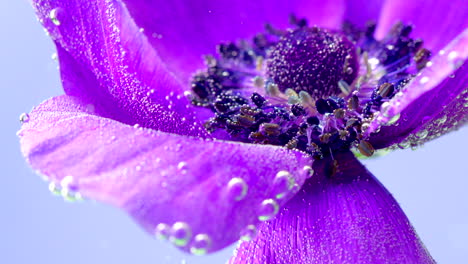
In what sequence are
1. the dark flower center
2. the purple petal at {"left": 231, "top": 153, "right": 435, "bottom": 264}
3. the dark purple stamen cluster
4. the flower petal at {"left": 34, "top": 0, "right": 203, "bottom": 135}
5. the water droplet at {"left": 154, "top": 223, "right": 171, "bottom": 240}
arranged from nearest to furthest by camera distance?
the water droplet at {"left": 154, "top": 223, "right": 171, "bottom": 240}, the purple petal at {"left": 231, "top": 153, "right": 435, "bottom": 264}, the flower petal at {"left": 34, "top": 0, "right": 203, "bottom": 135}, the dark purple stamen cluster, the dark flower center

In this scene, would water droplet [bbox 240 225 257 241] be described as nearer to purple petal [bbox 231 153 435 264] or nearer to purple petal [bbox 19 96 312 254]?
purple petal [bbox 19 96 312 254]

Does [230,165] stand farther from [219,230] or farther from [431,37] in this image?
[431,37]

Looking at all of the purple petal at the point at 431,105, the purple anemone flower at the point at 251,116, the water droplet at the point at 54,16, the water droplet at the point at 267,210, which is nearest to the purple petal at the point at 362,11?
the purple anemone flower at the point at 251,116

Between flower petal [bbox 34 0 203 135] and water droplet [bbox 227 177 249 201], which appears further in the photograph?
flower petal [bbox 34 0 203 135]

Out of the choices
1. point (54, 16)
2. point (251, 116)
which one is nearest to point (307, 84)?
point (251, 116)

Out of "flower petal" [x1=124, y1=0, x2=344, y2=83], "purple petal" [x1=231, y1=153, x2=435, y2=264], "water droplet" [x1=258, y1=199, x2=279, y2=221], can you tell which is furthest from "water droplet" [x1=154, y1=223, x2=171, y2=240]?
"flower petal" [x1=124, y1=0, x2=344, y2=83]

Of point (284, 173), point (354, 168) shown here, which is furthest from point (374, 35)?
point (284, 173)

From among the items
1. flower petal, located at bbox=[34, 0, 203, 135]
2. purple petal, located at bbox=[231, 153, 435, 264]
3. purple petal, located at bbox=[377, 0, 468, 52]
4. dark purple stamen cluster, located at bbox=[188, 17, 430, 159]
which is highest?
purple petal, located at bbox=[377, 0, 468, 52]

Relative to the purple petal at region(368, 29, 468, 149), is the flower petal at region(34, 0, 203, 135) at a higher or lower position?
higher
